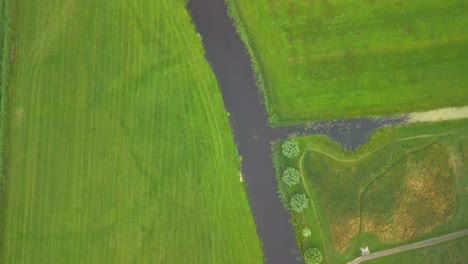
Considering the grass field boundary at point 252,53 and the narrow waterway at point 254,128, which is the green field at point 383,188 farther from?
the grass field boundary at point 252,53

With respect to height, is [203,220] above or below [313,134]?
below

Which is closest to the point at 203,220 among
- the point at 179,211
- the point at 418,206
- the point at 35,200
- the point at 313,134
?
the point at 179,211

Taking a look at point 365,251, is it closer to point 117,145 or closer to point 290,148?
point 290,148

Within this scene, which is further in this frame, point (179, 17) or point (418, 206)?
point (179, 17)

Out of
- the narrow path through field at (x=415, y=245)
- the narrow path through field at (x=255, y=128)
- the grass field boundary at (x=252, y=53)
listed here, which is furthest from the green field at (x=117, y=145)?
the narrow path through field at (x=415, y=245)

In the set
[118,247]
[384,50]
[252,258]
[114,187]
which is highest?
[384,50]

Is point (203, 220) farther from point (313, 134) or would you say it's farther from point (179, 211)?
point (313, 134)

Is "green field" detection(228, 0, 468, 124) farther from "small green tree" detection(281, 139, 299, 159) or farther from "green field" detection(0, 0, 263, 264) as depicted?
"green field" detection(0, 0, 263, 264)

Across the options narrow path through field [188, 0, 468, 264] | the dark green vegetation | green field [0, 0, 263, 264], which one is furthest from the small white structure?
green field [0, 0, 263, 264]
